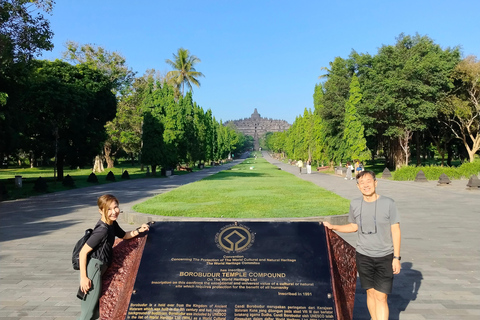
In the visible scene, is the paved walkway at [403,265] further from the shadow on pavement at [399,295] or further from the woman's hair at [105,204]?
the woman's hair at [105,204]

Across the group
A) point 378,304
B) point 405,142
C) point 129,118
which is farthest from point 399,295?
point 129,118

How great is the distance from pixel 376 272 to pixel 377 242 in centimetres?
29

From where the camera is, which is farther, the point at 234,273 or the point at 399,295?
the point at 399,295

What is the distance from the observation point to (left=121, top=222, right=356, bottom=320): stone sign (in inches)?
137

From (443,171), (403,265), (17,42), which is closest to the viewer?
(403,265)

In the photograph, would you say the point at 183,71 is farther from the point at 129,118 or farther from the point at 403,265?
the point at 403,265

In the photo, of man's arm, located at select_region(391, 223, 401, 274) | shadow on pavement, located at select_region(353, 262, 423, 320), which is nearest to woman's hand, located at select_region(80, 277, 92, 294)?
man's arm, located at select_region(391, 223, 401, 274)

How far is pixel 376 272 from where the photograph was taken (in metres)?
3.75

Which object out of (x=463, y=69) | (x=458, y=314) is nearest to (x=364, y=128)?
(x=463, y=69)

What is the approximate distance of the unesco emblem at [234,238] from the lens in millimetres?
3891

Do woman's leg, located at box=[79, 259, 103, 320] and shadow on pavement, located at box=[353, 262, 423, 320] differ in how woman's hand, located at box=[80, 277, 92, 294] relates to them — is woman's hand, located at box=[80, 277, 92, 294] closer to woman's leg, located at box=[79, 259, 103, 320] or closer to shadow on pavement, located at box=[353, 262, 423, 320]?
woman's leg, located at box=[79, 259, 103, 320]

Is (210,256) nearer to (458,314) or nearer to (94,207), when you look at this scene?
(458,314)

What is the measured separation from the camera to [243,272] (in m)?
3.71

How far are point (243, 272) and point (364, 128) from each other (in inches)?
1486
